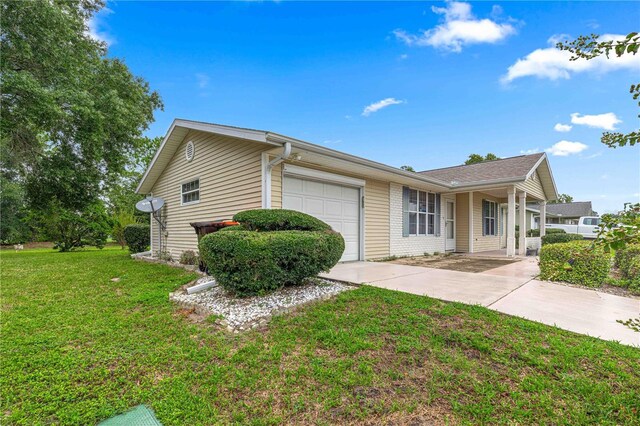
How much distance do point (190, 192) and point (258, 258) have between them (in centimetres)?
613

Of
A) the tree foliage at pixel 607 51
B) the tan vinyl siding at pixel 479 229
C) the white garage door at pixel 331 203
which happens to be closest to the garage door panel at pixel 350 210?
the white garage door at pixel 331 203

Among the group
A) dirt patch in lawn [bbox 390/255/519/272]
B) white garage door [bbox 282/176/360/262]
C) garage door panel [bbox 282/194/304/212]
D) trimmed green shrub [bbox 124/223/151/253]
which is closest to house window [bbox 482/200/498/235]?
dirt patch in lawn [bbox 390/255/519/272]

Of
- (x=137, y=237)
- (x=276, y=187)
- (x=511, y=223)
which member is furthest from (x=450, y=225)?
(x=137, y=237)

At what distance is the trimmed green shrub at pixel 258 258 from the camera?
151 inches

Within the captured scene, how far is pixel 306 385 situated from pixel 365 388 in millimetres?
449

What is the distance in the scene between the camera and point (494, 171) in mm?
11445

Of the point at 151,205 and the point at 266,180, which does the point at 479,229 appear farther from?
the point at 151,205

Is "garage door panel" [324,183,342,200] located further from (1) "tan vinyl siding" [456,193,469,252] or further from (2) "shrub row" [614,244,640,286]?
(1) "tan vinyl siding" [456,193,469,252]

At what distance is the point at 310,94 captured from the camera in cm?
1179

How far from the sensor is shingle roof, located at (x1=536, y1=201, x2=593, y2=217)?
28.3 m

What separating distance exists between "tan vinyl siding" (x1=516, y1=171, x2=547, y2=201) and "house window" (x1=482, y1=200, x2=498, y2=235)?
5.33ft

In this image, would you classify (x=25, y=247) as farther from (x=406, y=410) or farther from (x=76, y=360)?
(x=406, y=410)

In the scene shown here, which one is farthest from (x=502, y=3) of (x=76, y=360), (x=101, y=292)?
(x=101, y=292)

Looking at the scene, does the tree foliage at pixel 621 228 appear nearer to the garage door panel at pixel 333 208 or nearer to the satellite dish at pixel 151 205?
the garage door panel at pixel 333 208
